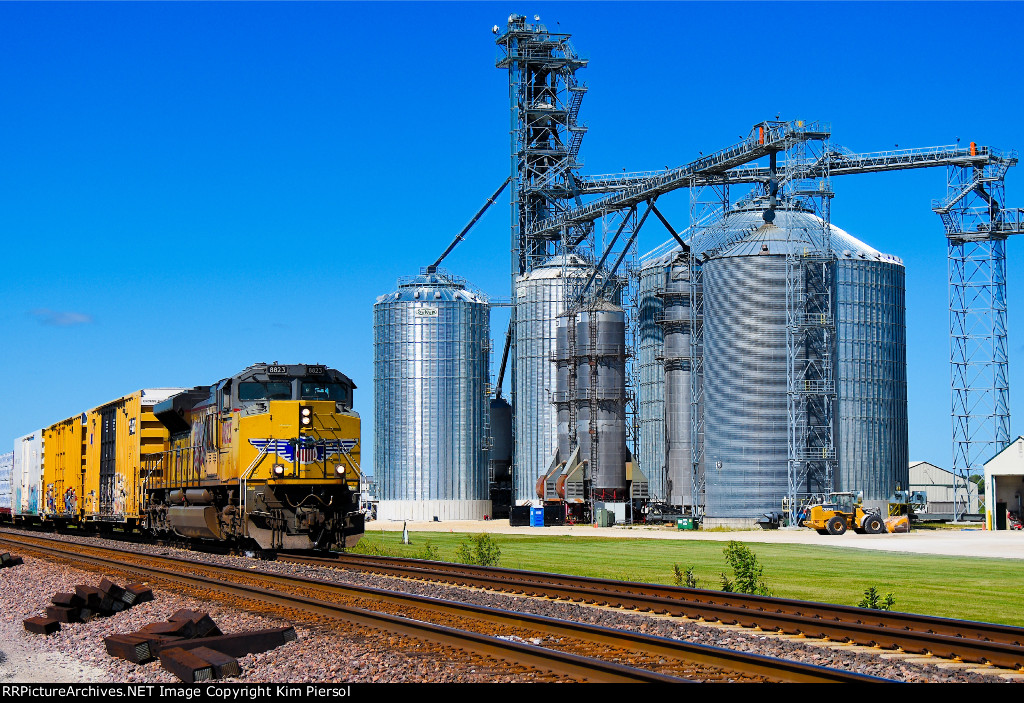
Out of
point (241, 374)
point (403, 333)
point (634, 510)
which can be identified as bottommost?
point (634, 510)

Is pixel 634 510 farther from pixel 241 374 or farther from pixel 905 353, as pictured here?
pixel 241 374

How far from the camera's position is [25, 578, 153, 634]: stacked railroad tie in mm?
16344

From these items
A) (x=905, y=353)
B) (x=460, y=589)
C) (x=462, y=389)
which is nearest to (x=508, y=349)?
(x=462, y=389)

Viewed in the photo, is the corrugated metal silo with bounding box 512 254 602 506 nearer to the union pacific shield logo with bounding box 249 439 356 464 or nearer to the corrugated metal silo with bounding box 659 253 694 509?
the corrugated metal silo with bounding box 659 253 694 509

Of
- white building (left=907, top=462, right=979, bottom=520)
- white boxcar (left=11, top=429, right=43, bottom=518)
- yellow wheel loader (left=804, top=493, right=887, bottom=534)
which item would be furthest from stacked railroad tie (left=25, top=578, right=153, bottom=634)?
white building (left=907, top=462, right=979, bottom=520)

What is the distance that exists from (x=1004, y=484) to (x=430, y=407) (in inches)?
1527

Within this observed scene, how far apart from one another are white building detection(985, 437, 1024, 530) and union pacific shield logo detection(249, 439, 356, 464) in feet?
123

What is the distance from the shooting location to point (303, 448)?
26500 mm

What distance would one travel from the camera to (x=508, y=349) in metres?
84.7

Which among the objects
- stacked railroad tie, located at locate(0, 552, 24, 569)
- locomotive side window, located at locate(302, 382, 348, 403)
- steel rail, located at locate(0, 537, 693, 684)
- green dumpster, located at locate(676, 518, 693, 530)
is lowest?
green dumpster, located at locate(676, 518, 693, 530)

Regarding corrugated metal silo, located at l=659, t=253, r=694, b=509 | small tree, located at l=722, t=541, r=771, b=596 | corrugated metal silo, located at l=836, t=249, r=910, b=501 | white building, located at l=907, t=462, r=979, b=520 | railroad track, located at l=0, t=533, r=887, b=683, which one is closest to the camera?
railroad track, located at l=0, t=533, r=887, b=683

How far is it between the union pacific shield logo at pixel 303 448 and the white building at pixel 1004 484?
37603mm

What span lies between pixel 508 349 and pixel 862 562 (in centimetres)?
5449

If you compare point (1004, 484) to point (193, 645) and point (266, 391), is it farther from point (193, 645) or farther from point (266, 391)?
point (193, 645)
